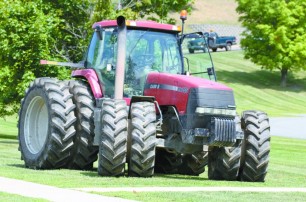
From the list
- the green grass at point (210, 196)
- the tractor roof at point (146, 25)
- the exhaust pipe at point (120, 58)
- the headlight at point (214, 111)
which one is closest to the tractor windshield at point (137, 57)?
the tractor roof at point (146, 25)

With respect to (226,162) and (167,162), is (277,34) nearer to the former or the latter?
(167,162)

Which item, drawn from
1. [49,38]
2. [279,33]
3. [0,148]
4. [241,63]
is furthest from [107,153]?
[241,63]

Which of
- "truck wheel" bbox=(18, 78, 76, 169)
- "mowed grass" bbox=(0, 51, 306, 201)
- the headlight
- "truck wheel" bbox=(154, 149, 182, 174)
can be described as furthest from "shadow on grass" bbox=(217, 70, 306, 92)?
the headlight

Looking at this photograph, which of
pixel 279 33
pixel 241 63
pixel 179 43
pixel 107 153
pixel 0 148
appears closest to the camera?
pixel 107 153

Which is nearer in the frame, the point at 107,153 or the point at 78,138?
the point at 107,153

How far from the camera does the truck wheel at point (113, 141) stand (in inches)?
523

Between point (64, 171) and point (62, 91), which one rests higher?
point (62, 91)

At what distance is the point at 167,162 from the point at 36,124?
252 centimetres

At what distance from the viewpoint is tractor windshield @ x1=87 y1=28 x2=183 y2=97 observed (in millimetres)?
14852

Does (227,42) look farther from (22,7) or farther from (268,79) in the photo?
(22,7)

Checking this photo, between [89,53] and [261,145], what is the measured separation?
3.72 m

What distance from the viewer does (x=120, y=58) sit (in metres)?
14.6

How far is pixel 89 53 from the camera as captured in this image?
15.8 metres

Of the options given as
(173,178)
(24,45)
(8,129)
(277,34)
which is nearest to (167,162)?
(173,178)
